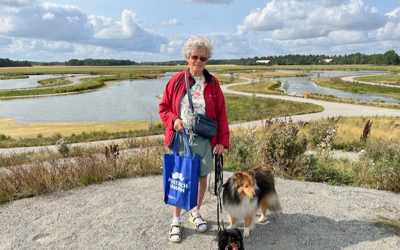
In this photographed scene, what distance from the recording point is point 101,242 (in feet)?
13.1

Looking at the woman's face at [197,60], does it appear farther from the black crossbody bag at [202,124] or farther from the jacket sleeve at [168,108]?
the jacket sleeve at [168,108]

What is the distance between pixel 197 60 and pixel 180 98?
55cm

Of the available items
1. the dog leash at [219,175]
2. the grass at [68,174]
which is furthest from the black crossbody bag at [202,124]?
the grass at [68,174]

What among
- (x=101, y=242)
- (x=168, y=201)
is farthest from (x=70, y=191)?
(x=168, y=201)

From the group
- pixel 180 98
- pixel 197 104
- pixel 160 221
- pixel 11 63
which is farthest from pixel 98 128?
pixel 11 63

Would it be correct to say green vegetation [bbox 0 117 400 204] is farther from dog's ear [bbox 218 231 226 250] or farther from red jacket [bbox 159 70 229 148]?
dog's ear [bbox 218 231 226 250]

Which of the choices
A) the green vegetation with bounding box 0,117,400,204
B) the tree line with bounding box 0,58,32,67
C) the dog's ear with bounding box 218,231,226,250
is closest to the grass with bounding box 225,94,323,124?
the green vegetation with bounding box 0,117,400,204

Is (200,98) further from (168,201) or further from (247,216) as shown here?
(247,216)

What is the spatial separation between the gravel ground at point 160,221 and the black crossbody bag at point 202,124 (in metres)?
1.57

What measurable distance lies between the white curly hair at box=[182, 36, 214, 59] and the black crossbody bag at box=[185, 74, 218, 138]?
361 mm

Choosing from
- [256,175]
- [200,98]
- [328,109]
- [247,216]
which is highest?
[200,98]

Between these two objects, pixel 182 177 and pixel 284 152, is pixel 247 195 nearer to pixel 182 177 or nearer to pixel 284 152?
pixel 182 177

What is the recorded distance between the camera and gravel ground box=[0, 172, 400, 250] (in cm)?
396

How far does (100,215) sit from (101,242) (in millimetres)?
835
